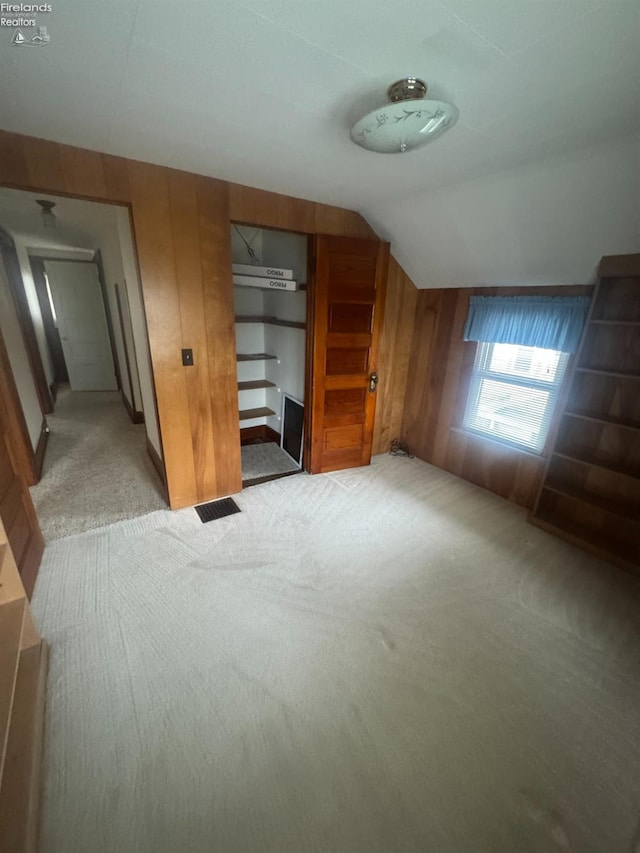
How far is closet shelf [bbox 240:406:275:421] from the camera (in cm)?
377

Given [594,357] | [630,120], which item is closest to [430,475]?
[594,357]

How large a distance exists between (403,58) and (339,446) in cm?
253

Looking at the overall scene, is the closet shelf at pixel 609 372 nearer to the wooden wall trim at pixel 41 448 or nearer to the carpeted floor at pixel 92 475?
the carpeted floor at pixel 92 475

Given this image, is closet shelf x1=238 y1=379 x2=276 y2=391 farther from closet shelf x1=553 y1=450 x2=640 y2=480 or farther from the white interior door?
the white interior door

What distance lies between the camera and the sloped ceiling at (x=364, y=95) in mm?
917

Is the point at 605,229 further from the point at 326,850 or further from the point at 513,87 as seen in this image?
the point at 326,850

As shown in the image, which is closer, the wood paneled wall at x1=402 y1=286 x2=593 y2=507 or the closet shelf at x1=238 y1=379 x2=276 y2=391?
the wood paneled wall at x1=402 y1=286 x2=593 y2=507

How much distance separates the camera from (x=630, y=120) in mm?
1314

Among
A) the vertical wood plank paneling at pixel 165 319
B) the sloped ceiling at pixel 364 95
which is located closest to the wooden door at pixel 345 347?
the sloped ceiling at pixel 364 95

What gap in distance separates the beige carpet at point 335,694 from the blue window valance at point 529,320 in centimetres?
150

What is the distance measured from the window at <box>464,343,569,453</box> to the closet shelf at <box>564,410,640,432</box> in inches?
10.9

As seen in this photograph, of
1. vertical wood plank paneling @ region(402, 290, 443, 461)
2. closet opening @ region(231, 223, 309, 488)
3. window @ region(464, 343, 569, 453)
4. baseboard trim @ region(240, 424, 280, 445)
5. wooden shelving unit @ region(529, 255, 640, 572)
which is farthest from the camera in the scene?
baseboard trim @ region(240, 424, 280, 445)

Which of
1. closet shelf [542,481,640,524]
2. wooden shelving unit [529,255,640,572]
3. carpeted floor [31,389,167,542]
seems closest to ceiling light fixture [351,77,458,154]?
wooden shelving unit [529,255,640,572]

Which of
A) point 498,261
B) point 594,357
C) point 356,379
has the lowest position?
point 356,379
